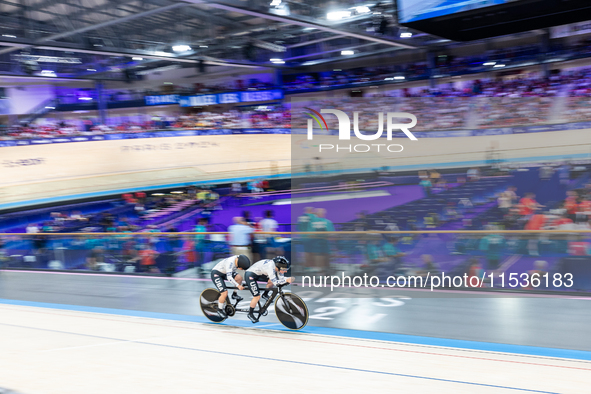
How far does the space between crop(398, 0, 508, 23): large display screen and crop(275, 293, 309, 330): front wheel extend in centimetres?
514

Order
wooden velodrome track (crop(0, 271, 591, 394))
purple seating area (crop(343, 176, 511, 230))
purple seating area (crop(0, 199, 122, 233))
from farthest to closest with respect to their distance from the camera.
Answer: purple seating area (crop(0, 199, 122, 233)) → purple seating area (crop(343, 176, 511, 230)) → wooden velodrome track (crop(0, 271, 591, 394))

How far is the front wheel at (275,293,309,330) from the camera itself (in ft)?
16.1

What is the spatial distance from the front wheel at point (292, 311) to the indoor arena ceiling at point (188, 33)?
8575mm

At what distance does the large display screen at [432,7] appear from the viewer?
7016 millimetres

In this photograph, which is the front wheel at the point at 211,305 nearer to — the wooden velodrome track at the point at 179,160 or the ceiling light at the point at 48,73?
the wooden velodrome track at the point at 179,160

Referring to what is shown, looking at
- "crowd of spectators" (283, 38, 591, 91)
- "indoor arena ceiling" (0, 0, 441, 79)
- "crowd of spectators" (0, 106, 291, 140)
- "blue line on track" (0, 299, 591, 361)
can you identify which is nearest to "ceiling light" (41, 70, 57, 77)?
"indoor arena ceiling" (0, 0, 441, 79)

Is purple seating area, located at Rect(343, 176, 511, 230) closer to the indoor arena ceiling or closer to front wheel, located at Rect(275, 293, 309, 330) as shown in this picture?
front wheel, located at Rect(275, 293, 309, 330)

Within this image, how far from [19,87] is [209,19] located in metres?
11.6

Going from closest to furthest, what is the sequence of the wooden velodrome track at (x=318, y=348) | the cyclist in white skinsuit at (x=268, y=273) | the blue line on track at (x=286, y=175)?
the wooden velodrome track at (x=318, y=348), the cyclist in white skinsuit at (x=268, y=273), the blue line on track at (x=286, y=175)

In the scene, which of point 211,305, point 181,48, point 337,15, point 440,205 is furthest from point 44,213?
point 440,205

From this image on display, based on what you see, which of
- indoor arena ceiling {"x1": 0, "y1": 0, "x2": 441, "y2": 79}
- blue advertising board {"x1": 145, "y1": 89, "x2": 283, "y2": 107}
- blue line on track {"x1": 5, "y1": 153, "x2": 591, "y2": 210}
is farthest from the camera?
blue advertising board {"x1": 145, "y1": 89, "x2": 283, "y2": 107}

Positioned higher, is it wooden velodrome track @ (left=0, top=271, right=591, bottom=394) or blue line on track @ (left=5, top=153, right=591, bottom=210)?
blue line on track @ (left=5, top=153, right=591, bottom=210)

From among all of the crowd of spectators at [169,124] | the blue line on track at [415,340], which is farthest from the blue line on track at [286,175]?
the blue line on track at [415,340]

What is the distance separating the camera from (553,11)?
284 inches
